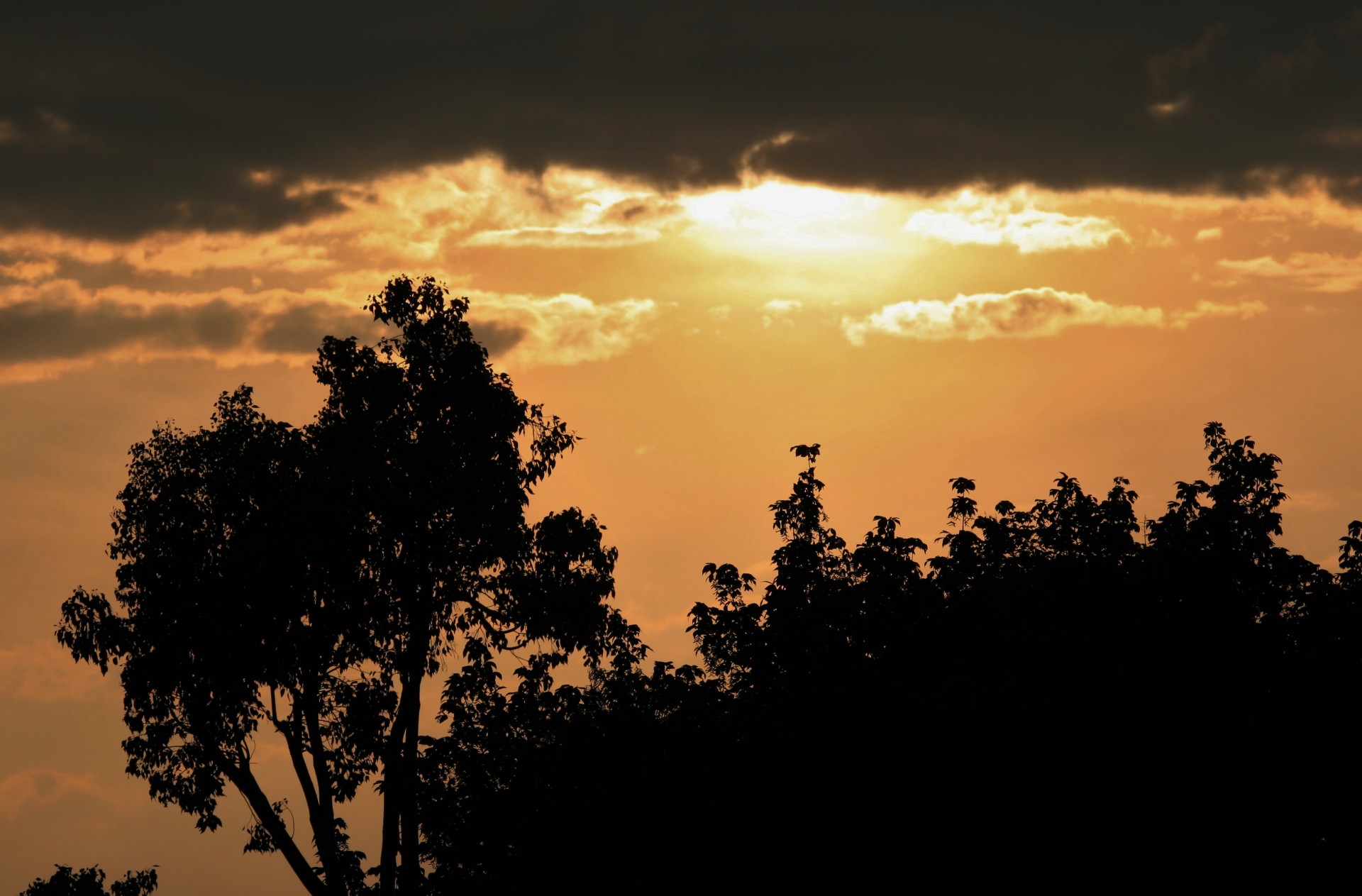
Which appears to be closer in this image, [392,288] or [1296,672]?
[1296,672]

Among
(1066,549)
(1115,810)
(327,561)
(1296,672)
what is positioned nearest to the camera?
(1115,810)

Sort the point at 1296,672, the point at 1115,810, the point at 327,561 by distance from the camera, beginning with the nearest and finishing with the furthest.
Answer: the point at 1115,810
the point at 1296,672
the point at 327,561

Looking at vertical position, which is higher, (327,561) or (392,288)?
(392,288)

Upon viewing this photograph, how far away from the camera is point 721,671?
31.4 metres

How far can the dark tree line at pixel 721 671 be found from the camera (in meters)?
27.1

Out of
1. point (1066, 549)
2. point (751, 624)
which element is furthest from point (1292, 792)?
point (751, 624)

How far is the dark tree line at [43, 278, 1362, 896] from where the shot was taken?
27.1 metres

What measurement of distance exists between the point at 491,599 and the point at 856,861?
1489 cm

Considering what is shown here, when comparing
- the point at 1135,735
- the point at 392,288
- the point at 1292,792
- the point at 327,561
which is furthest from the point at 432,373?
the point at 1292,792

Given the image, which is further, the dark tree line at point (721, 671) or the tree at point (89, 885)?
the tree at point (89, 885)

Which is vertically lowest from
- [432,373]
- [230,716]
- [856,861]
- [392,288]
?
[856,861]

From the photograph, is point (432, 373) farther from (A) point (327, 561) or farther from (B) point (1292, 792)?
(B) point (1292, 792)

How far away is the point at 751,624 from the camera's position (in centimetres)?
3048

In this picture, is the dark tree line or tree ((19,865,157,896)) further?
tree ((19,865,157,896))
